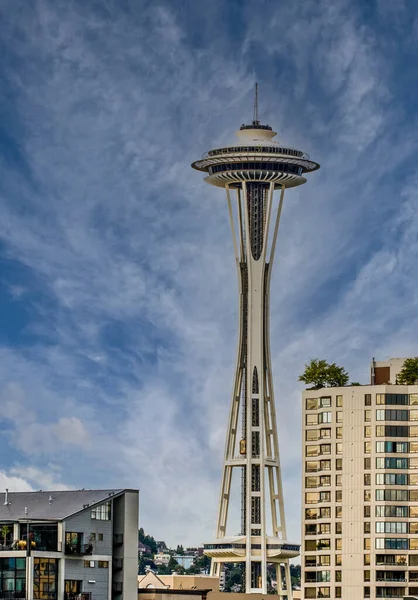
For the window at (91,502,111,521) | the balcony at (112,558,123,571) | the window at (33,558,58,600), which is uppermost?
the window at (91,502,111,521)

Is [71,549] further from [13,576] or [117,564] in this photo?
→ [117,564]

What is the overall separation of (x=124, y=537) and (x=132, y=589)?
16.6 feet

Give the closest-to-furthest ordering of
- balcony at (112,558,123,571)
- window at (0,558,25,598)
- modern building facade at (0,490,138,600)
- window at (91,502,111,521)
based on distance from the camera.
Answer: window at (0,558,25,598), modern building facade at (0,490,138,600), window at (91,502,111,521), balcony at (112,558,123,571)

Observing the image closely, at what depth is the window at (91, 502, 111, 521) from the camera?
197 m

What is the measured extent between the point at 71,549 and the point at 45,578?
3665mm

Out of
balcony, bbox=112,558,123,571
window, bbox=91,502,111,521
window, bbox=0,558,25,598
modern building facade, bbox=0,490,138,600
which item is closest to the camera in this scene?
window, bbox=0,558,25,598

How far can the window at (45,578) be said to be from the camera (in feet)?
631

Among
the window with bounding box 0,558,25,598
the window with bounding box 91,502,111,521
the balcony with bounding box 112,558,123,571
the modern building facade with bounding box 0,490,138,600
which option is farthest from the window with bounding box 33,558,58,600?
the balcony with bounding box 112,558,123,571

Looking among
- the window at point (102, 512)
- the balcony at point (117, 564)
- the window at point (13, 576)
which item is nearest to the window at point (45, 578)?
the window at point (13, 576)

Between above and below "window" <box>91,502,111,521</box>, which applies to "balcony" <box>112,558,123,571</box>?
below

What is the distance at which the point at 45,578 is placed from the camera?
193 m

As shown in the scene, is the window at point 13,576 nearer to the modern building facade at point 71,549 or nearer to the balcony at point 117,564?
the modern building facade at point 71,549

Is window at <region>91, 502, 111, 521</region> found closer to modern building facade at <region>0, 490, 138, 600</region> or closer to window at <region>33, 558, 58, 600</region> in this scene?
modern building facade at <region>0, 490, 138, 600</region>

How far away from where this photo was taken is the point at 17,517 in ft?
643
